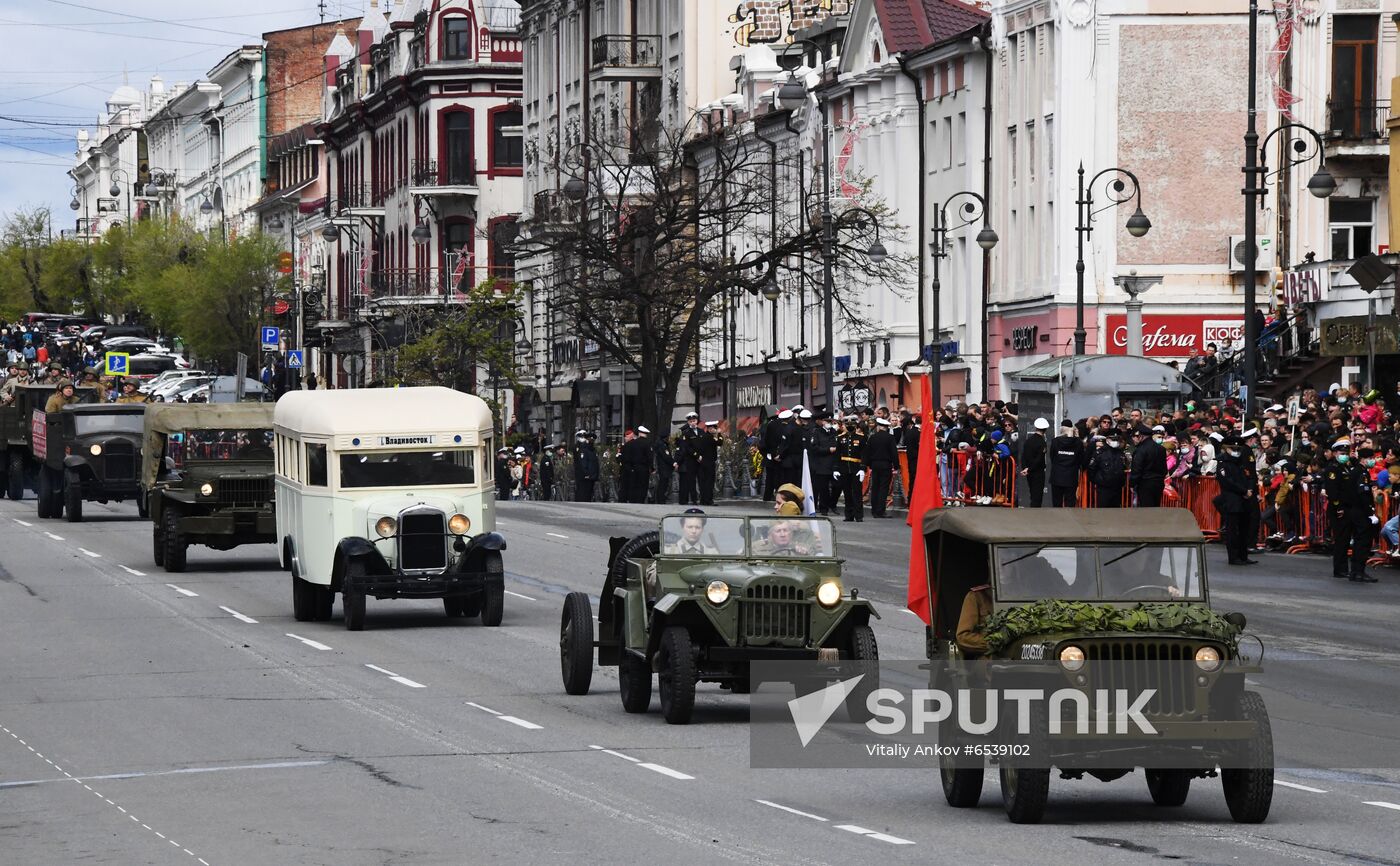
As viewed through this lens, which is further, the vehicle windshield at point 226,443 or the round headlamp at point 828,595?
the vehicle windshield at point 226,443

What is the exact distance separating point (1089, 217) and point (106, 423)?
18463 millimetres

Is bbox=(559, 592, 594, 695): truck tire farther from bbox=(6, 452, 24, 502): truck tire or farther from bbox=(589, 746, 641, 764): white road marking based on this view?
bbox=(6, 452, 24, 502): truck tire

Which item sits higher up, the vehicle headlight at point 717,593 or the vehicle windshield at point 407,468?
the vehicle windshield at point 407,468

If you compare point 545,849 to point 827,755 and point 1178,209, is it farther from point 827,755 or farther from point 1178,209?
point 1178,209

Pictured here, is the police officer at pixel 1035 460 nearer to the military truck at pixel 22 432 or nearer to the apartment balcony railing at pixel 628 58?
the military truck at pixel 22 432

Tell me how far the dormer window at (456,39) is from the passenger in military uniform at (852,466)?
55453 millimetres

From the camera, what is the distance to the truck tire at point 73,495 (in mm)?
45438

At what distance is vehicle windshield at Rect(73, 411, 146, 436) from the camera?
1788 inches

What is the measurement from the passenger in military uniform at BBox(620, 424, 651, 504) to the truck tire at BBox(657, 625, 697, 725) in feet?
117

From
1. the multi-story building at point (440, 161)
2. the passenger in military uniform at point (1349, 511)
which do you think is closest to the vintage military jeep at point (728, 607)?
the passenger in military uniform at point (1349, 511)

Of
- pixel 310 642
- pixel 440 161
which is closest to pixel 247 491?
pixel 310 642

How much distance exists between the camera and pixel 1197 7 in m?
54.3

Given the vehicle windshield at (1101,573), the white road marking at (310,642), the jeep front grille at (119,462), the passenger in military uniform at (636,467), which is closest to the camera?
the vehicle windshield at (1101,573)

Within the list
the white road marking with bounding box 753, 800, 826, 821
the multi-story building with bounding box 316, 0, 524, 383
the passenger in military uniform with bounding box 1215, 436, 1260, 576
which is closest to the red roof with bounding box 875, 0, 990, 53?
the multi-story building with bounding box 316, 0, 524, 383
